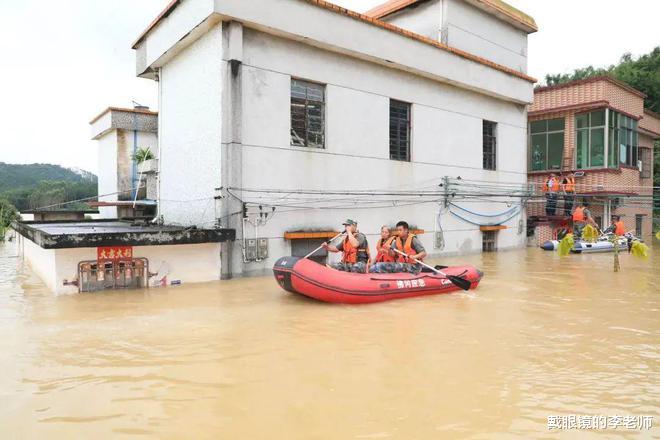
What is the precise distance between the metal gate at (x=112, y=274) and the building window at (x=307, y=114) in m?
4.39

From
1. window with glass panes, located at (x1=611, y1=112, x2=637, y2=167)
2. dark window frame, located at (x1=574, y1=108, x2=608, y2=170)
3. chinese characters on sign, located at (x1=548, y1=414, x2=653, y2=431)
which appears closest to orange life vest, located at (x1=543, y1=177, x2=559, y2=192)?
dark window frame, located at (x1=574, y1=108, x2=608, y2=170)

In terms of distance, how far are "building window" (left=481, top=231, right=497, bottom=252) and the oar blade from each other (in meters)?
7.91

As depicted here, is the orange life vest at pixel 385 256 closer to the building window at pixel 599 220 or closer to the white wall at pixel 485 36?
the white wall at pixel 485 36

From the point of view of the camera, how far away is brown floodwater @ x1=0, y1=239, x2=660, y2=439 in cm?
385

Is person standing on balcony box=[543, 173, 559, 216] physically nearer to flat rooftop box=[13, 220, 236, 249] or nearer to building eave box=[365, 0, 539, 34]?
building eave box=[365, 0, 539, 34]

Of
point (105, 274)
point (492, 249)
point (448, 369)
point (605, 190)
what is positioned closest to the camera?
point (448, 369)

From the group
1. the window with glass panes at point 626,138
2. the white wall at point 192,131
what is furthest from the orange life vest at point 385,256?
the window with glass panes at point 626,138

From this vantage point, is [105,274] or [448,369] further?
[105,274]

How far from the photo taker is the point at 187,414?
3.96m

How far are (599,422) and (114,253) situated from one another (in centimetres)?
813

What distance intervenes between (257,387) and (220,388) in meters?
0.33

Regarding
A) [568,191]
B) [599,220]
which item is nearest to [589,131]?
[568,191]

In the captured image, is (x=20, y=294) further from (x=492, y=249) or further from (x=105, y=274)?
(x=492, y=249)

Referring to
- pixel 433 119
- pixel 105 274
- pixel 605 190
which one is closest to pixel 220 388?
pixel 105 274
